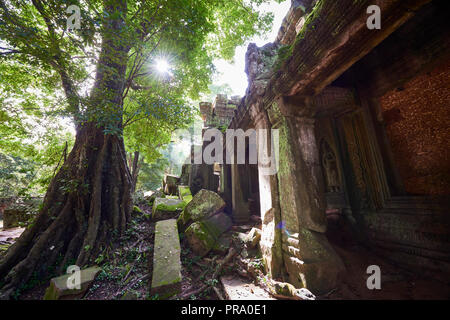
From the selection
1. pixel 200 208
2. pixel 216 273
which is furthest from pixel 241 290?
pixel 200 208

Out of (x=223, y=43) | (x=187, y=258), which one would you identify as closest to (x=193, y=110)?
(x=187, y=258)

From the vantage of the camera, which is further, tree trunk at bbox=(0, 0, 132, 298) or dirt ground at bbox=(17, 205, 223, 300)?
tree trunk at bbox=(0, 0, 132, 298)

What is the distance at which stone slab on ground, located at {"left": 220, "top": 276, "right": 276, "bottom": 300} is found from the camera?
2.26 metres

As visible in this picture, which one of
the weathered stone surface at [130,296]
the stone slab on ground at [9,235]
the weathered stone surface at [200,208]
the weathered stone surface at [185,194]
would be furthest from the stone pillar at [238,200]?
the stone slab on ground at [9,235]

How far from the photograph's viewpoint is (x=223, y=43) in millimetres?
8812

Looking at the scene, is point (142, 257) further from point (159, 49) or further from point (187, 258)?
point (159, 49)

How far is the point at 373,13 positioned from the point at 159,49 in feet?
16.7

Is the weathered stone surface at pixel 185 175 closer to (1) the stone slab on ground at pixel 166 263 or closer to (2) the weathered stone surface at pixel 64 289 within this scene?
(1) the stone slab on ground at pixel 166 263

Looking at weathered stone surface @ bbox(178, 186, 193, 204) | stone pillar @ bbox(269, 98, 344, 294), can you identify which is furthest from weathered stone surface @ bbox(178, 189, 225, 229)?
stone pillar @ bbox(269, 98, 344, 294)

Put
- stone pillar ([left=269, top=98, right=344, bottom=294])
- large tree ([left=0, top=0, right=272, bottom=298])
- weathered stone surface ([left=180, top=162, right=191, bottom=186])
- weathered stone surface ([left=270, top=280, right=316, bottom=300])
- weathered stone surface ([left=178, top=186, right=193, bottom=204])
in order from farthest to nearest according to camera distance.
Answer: weathered stone surface ([left=180, top=162, right=191, bottom=186]) → weathered stone surface ([left=178, top=186, right=193, bottom=204]) → large tree ([left=0, top=0, right=272, bottom=298]) → stone pillar ([left=269, top=98, right=344, bottom=294]) → weathered stone surface ([left=270, top=280, right=316, bottom=300])

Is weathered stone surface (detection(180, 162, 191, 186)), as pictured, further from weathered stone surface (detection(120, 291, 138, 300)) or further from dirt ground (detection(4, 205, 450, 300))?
weathered stone surface (detection(120, 291, 138, 300))

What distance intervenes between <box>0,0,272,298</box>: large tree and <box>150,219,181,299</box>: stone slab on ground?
1260 millimetres

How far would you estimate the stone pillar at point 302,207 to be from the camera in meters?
2.04

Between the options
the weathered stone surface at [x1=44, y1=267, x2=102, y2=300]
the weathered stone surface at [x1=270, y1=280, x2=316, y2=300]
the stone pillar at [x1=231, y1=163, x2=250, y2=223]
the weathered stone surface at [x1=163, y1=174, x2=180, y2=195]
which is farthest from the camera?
the weathered stone surface at [x1=163, y1=174, x2=180, y2=195]
